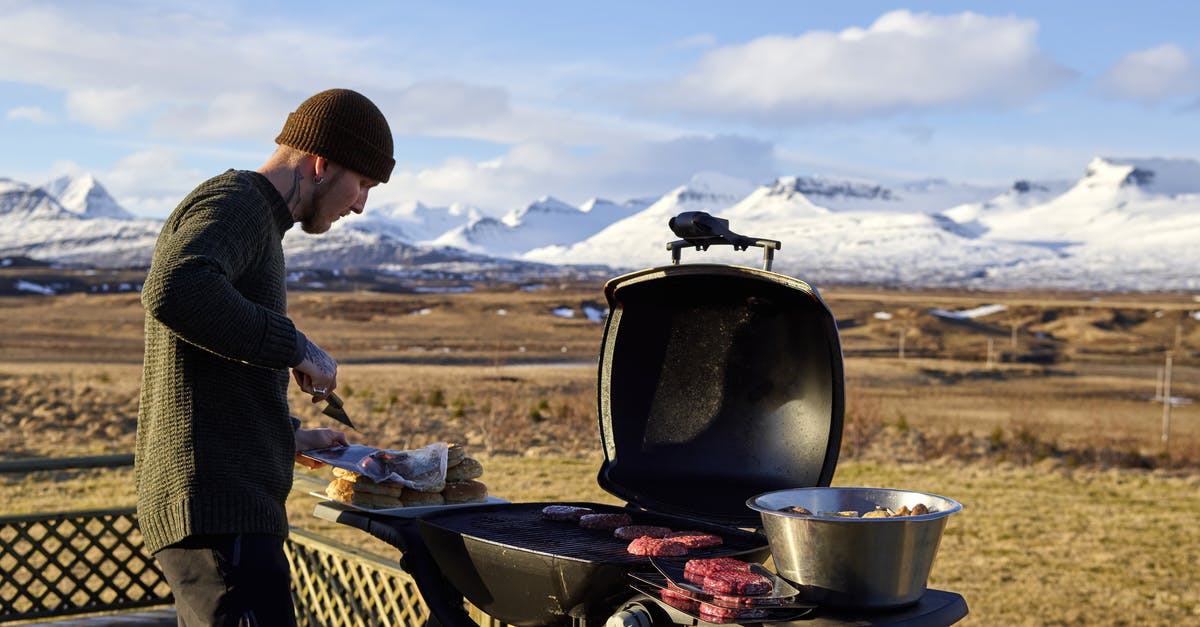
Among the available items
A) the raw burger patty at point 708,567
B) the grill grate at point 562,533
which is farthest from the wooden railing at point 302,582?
the raw burger patty at point 708,567

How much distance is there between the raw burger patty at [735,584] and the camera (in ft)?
7.11

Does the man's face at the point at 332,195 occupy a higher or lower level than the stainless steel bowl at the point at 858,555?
higher

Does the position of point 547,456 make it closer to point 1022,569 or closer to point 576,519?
point 1022,569

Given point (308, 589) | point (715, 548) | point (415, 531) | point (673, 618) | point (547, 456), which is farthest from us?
point (547, 456)

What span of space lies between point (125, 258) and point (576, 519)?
639 ft

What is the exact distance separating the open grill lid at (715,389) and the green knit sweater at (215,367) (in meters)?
1.18

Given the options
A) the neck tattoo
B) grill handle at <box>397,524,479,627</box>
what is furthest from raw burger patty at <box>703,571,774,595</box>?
the neck tattoo

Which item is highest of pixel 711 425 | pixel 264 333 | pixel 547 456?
pixel 264 333

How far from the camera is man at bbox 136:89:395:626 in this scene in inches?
80.0

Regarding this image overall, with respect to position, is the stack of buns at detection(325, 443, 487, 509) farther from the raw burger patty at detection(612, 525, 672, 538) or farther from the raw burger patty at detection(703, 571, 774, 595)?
the raw burger patty at detection(703, 571, 774, 595)

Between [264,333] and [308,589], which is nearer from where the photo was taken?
[264,333]

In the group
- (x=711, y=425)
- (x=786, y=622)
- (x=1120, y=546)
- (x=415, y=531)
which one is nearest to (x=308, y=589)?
(x=415, y=531)

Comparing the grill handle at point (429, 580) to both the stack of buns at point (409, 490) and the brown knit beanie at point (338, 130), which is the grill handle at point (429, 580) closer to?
the stack of buns at point (409, 490)

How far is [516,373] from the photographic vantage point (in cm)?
2894
